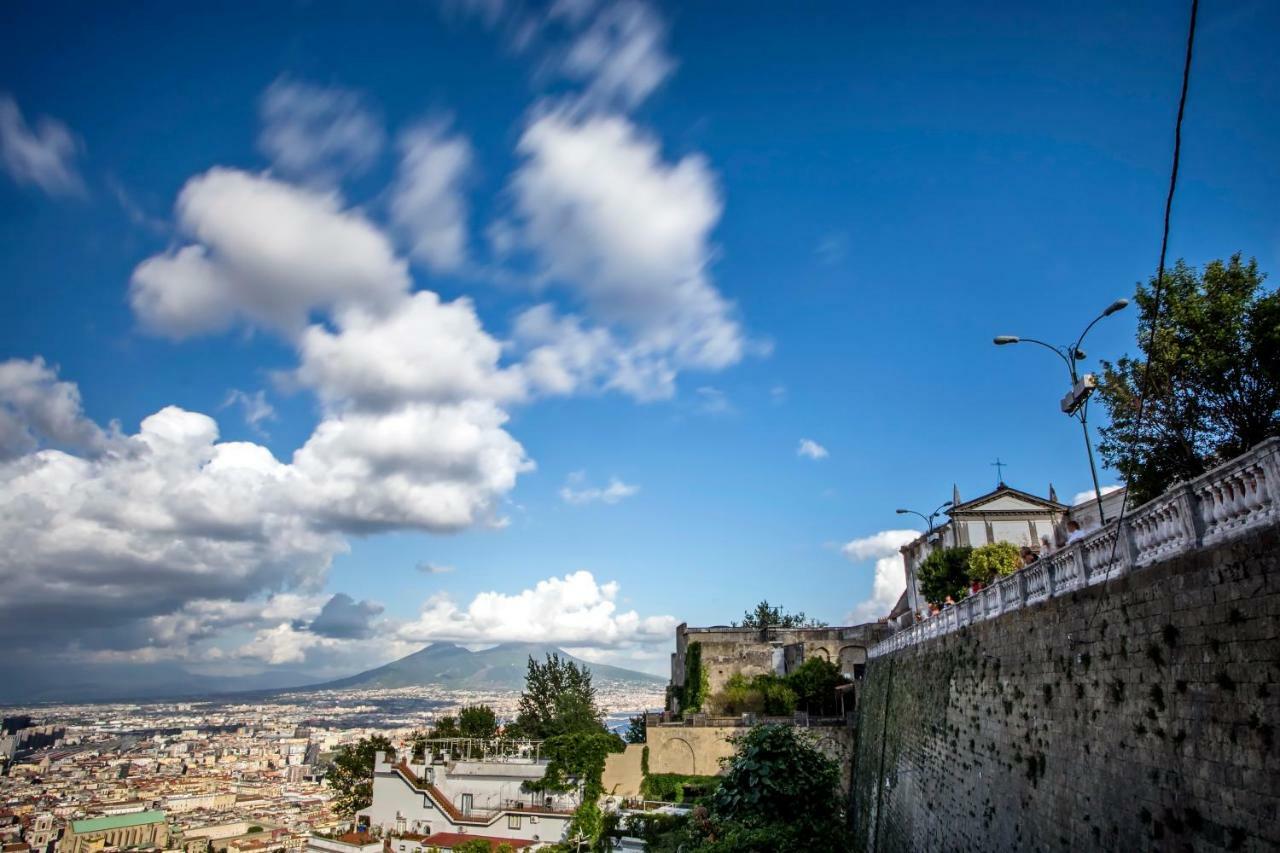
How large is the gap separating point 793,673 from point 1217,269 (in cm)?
3265

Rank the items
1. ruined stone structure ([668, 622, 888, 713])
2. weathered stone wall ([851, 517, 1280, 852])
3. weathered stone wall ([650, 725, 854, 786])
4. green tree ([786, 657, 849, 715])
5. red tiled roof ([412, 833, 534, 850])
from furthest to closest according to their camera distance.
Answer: ruined stone structure ([668, 622, 888, 713]), green tree ([786, 657, 849, 715]), weathered stone wall ([650, 725, 854, 786]), red tiled roof ([412, 833, 534, 850]), weathered stone wall ([851, 517, 1280, 852])

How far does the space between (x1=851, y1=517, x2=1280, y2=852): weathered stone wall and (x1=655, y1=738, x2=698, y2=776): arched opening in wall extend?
81.1 feet

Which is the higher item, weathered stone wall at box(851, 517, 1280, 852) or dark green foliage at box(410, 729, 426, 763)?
weathered stone wall at box(851, 517, 1280, 852)

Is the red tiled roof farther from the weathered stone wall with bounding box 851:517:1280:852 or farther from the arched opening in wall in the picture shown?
the weathered stone wall with bounding box 851:517:1280:852

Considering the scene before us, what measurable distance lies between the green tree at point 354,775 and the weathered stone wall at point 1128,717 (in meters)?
48.5

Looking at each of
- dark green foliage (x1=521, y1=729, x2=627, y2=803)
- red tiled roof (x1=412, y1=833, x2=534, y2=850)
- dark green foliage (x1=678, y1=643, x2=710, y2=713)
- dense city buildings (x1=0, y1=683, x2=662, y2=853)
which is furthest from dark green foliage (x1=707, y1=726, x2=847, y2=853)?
dark green foliage (x1=678, y1=643, x2=710, y2=713)

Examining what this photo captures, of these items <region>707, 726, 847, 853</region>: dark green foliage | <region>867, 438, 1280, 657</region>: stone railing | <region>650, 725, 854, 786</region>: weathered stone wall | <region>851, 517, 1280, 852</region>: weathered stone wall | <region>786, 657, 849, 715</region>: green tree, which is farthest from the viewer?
<region>786, 657, 849, 715</region>: green tree

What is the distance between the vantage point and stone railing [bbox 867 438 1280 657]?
669 cm

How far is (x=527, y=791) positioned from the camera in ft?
142

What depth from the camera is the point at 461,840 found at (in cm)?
4119

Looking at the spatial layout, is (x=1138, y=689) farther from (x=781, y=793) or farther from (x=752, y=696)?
(x=752, y=696)

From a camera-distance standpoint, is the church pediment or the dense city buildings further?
the dense city buildings

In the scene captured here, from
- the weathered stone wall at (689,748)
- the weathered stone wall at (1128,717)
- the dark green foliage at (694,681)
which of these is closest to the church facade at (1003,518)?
the weathered stone wall at (689,748)

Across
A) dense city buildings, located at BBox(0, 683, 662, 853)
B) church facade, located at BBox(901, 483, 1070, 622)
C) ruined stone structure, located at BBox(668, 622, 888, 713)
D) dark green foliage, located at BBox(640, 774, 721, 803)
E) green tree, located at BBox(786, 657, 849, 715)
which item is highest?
church facade, located at BBox(901, 483, 1070, 622)
